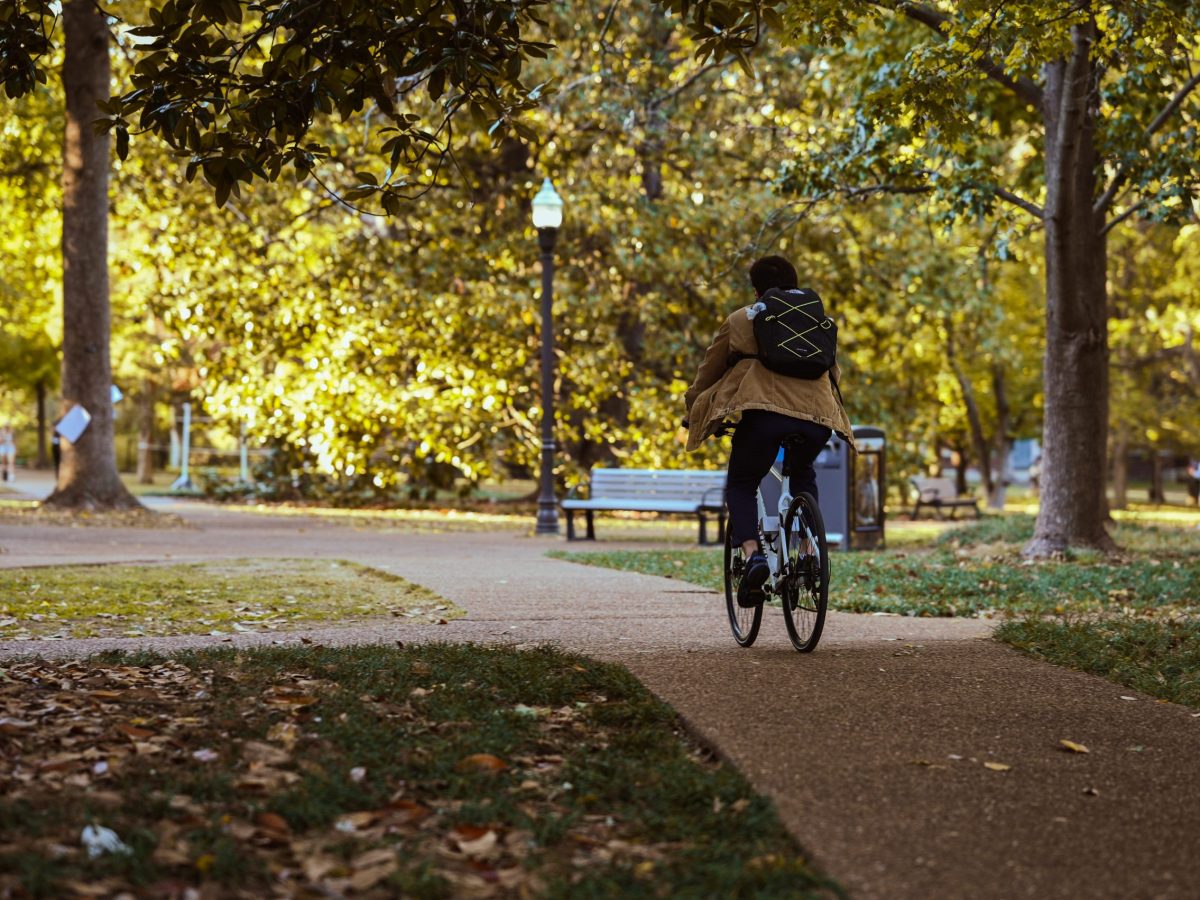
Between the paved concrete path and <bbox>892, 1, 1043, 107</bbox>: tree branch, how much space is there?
5592mm

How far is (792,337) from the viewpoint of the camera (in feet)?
21.6

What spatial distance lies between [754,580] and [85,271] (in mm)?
14785

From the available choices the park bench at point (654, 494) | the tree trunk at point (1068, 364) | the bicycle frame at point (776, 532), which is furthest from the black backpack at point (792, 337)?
the park bench at point (654, 494)

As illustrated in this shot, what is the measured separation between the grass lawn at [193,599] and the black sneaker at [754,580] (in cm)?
241

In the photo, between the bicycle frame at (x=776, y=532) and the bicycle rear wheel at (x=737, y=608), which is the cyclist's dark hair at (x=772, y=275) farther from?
the bicycle rear wheel at (x=737, y=608)

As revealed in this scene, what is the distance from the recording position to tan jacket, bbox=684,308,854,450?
659cm

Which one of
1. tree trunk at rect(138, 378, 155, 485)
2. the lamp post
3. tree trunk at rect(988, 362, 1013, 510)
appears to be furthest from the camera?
tree trunk at rect(138, 378, 155, 485)

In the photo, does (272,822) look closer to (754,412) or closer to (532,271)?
(754,412)

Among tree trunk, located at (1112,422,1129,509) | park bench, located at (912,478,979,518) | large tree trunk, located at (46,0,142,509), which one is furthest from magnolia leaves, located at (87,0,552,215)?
tree trunk, located at (1112,422,1129,509)

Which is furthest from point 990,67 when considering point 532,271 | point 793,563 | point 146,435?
point 146,435

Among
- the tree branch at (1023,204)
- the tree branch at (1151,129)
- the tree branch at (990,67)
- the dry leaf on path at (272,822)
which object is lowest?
the dry leaf on path at (272,822)

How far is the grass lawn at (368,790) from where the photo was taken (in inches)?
141

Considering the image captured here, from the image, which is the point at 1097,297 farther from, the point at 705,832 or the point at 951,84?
the point at 705,832

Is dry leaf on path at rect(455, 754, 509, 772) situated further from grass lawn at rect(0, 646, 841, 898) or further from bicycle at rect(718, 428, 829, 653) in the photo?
bicycle at rect(718, 428, 829, 653)
